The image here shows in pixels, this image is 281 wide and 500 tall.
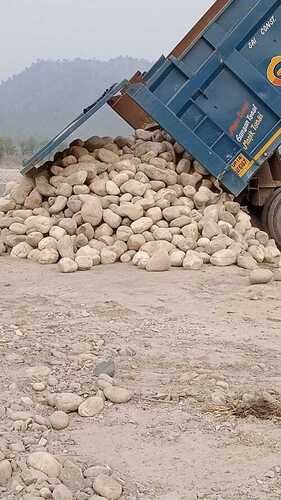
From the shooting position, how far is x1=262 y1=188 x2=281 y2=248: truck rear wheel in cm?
750

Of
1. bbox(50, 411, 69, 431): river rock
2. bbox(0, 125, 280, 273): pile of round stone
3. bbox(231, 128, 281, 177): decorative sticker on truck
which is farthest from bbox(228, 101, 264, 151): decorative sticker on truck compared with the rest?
bbox(50, 411, 69, 431): river rock

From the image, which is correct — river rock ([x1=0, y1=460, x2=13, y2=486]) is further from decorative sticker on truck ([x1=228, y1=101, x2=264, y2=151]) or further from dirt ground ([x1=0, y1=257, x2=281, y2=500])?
decorative sticker on truck ([x1=228, y1=101, x2=264, y2=151])

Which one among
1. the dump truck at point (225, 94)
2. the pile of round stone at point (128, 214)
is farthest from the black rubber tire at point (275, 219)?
the dump truck at point (225, 94)

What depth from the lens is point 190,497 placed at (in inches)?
97.1

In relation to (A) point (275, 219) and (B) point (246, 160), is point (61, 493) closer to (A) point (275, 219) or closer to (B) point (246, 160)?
(B) point (246, 160)

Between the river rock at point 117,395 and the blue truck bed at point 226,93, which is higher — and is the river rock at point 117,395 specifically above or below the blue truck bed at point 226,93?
below

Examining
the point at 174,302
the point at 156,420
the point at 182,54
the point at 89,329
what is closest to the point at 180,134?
the point at 182,54

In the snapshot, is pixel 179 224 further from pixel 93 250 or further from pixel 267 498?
pixel 267 498

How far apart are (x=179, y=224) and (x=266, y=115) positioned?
147 centimetres

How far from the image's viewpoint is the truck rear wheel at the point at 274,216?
7496mm

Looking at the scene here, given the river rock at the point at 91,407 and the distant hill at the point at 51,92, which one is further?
the distant hill at the point at 51,92

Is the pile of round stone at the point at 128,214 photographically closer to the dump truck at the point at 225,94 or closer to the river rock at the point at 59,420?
the dump truck at the point at 225,94

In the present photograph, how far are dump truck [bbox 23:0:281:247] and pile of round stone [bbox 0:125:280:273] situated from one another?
0.29 metres

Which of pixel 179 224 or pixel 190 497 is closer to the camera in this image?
pixel 190 497
